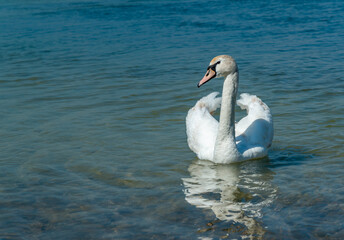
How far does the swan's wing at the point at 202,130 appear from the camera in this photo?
763 cm

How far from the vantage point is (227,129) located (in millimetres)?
7266

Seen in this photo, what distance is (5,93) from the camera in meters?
12.2

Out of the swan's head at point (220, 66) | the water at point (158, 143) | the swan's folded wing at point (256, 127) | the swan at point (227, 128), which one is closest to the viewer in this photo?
the water at point (158, 143)

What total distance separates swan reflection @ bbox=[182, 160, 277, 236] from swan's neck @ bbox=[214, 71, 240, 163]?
0.56 feet

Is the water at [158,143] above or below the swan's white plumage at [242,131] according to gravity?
below

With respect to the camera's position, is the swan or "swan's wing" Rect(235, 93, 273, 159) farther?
"swan's wing" Rect(235, 93, 273, 159)

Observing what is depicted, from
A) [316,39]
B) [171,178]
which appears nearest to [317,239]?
[171,178]

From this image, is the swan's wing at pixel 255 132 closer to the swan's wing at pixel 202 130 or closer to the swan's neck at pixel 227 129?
the swan's neck at pixel 227 129

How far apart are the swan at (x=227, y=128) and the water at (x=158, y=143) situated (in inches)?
7.8

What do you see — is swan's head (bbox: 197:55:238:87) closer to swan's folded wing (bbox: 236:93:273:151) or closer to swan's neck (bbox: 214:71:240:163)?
swan's neck (bbox: 214:71:240:163)

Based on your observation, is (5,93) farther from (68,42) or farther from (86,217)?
(68,42)

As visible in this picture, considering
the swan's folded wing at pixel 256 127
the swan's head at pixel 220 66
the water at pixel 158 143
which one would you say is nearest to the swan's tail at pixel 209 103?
the swan's folded wing at pixel 256 127

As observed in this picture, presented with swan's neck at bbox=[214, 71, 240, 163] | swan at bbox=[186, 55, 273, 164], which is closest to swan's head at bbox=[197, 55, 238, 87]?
swan at bbox=[186, 55, 273, 164]

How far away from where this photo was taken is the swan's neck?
23.6 feet
